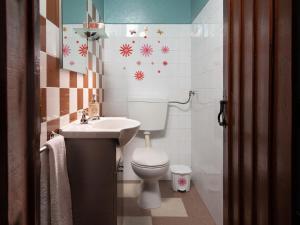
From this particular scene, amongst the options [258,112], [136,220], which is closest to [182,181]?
[136,220]

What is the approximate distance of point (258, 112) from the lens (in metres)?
0.86

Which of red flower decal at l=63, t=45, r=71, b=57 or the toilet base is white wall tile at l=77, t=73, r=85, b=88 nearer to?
red flower decal at l=63, t=45, r=71, b=57

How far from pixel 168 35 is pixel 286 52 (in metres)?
2.26

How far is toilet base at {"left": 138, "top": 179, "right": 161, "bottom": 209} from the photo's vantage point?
7.27 feet

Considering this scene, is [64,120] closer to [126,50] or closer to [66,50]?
[66,50]

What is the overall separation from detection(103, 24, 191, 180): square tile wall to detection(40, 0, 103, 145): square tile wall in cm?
95

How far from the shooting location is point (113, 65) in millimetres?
2799

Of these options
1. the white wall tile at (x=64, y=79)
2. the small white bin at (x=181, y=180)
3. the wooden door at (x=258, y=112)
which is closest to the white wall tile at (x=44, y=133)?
the white wall tile at (x=64, y=79)

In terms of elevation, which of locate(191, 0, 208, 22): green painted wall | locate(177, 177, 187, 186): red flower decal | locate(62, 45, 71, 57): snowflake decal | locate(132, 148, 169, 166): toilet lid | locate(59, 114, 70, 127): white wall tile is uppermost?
locate(191, 0, 208, 22): green painted wall

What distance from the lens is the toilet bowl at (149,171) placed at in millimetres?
2076

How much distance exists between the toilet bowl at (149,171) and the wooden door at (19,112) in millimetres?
1678

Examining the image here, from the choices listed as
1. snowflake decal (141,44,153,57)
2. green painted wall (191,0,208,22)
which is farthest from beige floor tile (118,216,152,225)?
green painted wall (191,0,208,22)

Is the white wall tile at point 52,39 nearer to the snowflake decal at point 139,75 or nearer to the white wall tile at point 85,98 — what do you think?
the white wall tile at point 85,98

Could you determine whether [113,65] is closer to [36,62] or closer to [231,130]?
[231,130]
